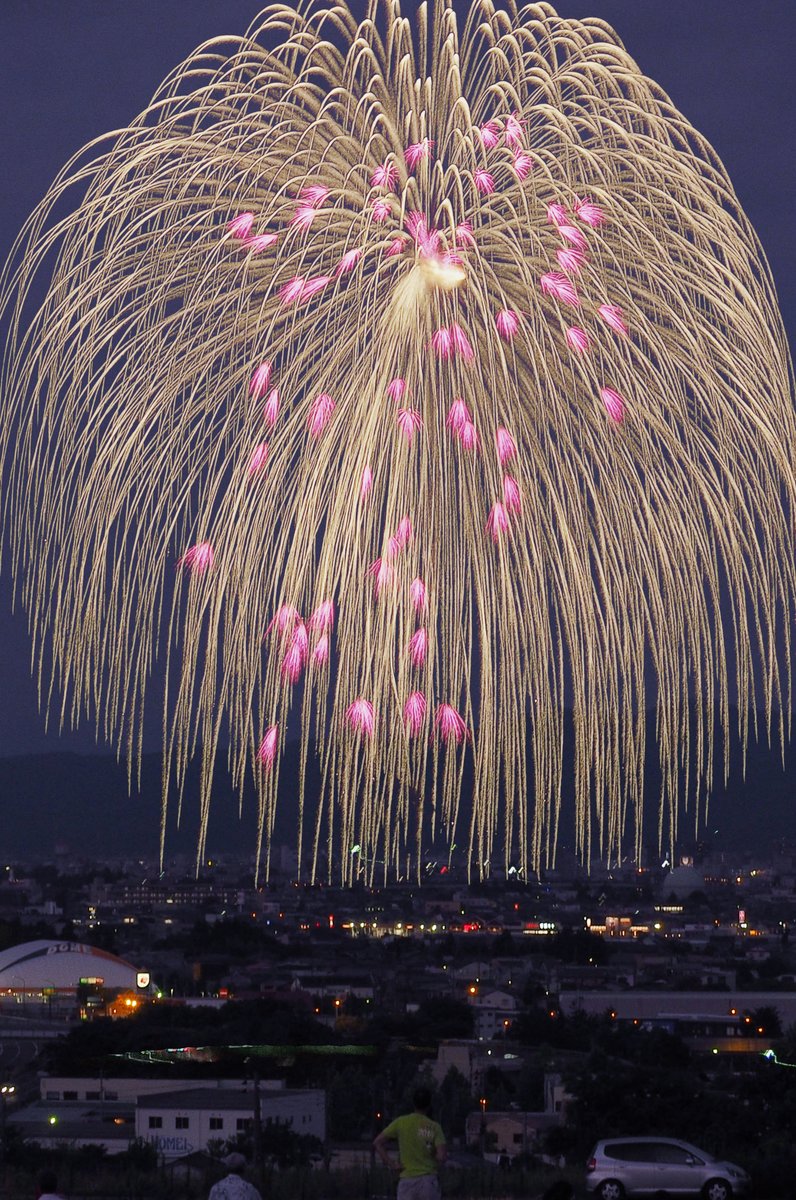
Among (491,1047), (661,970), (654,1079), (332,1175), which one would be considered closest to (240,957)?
(661,970)

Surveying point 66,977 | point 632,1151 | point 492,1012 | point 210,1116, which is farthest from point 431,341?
point 66,977

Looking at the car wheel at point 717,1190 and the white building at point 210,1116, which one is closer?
the car wheel at point 717,1190

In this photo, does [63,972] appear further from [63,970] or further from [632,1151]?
[632,1151]

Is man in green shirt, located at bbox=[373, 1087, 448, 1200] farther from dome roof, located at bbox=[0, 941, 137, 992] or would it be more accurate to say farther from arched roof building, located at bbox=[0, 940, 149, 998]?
dome roof, located at bbox=[0, 941, 137, 992]

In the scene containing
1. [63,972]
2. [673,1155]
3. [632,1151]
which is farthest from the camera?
Result: [63,972]

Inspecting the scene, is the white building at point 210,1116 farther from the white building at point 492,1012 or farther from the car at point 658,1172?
the white building at point 492,1012

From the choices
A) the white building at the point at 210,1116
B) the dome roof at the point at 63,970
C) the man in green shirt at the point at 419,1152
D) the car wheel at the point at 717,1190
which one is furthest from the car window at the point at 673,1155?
the dome roof at the point at 63,970

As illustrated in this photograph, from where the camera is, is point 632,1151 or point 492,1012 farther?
point 492,1012
